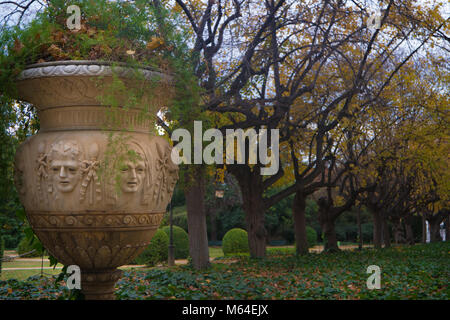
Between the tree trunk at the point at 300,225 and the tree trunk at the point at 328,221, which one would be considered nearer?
the tree trunk at the point at 300,225

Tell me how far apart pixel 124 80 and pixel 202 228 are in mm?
7457

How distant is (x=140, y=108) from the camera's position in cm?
321

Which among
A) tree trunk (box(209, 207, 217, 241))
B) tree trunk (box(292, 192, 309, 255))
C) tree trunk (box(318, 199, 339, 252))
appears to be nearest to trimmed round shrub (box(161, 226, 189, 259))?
tree trunk (box(292, 192, 309, 255))

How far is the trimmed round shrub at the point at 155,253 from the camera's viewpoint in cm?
1561

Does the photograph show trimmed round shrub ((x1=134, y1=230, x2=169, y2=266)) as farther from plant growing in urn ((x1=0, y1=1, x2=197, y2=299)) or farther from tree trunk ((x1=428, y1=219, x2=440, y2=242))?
tree trunk ((x1=428, y1=219, x2=440, y2=242))

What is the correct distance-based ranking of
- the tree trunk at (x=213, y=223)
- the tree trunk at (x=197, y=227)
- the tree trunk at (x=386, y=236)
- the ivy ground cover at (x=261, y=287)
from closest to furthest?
the ivy ground cover at (x=261, y=287) → the tree trunk at (x=197, y=227) → the tree trunk at (x=386, y=236) → the tree trunk at (x=213, y=223)

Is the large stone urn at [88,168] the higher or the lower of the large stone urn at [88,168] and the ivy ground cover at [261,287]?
the higher

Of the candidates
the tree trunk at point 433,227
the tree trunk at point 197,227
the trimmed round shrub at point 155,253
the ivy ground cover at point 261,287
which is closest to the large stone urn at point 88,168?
the ivy ground cover at point 261,287

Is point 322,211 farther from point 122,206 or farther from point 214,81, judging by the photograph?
point 122,206

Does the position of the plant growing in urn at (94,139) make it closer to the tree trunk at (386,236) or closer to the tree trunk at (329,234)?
the tree trunk at (329,234)

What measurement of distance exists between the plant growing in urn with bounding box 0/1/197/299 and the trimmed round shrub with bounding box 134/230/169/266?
1242 cm

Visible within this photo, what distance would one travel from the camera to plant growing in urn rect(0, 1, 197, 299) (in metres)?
2.94

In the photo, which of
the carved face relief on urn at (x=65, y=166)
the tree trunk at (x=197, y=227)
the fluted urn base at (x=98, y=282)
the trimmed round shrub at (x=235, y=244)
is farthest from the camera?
the trimmed round shrub at (x=235, y=244)
